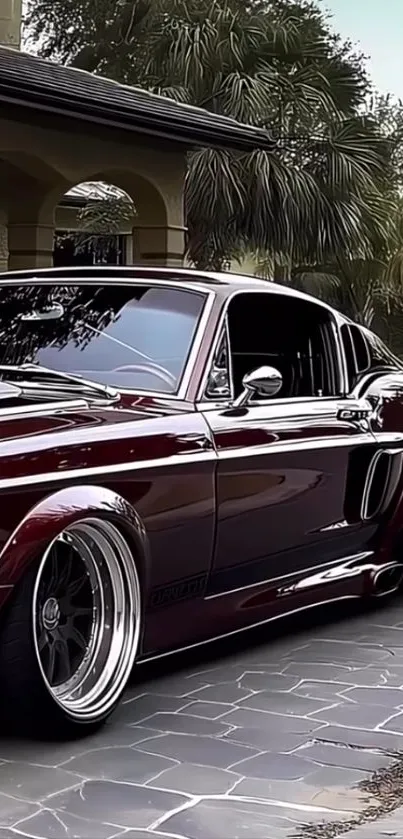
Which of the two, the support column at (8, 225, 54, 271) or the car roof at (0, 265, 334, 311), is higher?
the support column at (8, 225, 54, 271)

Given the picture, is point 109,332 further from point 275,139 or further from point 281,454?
point 275,139

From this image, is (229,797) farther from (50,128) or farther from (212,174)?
(212,174)

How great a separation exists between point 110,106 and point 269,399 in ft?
16.7

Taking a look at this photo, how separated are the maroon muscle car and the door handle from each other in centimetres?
1

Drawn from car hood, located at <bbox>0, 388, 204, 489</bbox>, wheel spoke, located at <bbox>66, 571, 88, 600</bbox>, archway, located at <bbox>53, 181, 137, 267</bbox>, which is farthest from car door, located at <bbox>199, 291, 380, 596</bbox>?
archway, located at <bbox>53, 181, 137, 267</bbox>

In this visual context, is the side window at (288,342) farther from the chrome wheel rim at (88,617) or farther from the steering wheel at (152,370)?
the chrome wheel rim at (88,617)

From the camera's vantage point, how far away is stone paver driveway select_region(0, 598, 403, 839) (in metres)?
3.61

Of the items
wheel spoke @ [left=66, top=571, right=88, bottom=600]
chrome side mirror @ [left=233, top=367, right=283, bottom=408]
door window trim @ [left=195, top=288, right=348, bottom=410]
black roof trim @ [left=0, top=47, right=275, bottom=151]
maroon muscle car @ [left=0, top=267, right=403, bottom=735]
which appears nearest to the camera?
maroon muscle car @ [left=0, top=267, right=403, bottom=735]

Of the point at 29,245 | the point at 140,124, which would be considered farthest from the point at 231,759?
the point at 29,245

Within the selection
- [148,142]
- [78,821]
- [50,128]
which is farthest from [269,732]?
[148,142]

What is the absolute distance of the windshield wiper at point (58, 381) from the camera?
500cm

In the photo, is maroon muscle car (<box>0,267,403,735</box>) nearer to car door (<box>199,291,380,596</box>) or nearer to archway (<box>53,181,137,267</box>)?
car door (<box>199,291,380,596</box>)

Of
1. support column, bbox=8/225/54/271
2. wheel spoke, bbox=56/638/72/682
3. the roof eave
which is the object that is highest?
the roof eave

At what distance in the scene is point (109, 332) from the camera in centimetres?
540
